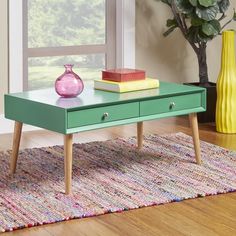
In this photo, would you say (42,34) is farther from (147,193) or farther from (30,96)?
(147,193)

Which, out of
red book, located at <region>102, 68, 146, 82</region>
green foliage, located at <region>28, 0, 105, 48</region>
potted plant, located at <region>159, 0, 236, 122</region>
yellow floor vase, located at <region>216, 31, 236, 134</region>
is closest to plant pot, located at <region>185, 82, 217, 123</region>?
potted plant, located at <region>159, 0, 236, 122</region>

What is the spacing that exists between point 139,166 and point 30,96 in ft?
2.43

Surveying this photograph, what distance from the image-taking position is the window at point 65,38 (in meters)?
4.90

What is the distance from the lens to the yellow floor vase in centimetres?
496

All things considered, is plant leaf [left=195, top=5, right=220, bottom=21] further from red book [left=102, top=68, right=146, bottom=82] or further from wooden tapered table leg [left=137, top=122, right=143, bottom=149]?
red book [left=102, top=68, right=146, bottom=82]

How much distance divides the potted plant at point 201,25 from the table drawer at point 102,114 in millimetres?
1552

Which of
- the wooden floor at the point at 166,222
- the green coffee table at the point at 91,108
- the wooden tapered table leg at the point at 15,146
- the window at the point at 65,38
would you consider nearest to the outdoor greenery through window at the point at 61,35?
the window at the point at 65,38

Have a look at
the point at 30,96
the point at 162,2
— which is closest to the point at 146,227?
the point at 30,96

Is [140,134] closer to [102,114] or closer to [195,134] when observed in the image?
[195,134]

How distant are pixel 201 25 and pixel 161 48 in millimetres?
523

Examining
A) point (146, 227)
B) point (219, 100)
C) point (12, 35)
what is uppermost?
point (12, 35)

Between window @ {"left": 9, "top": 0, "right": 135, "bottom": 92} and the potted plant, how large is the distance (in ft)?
1.16

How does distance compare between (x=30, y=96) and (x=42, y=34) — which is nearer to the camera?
(x=30, y=96)

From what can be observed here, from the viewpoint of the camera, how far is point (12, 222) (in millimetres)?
3059
